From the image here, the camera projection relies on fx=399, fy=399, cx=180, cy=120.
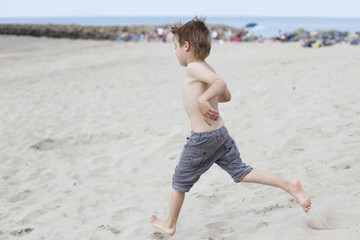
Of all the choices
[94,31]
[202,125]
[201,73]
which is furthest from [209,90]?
[94,31]

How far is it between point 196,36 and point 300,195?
3.67 ft

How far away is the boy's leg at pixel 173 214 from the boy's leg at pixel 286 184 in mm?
416

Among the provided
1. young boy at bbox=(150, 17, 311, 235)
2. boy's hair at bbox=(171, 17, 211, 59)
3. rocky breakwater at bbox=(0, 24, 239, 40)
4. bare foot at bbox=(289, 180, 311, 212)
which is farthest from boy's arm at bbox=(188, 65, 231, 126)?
rocky breakwater at bbox=(0, 24, 239, 40)

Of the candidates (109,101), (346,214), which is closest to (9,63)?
(109,101)

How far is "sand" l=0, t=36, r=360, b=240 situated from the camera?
2727mm

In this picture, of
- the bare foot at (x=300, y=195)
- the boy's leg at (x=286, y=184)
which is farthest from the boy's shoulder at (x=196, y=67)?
the bare foot at (x=300, y=195)

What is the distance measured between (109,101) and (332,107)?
399cm

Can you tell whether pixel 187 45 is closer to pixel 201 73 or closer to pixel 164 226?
pixel 201 73

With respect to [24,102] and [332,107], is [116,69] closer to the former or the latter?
[24,102]

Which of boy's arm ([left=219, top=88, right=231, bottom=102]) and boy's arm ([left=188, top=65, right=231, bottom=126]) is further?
boy's arm ([left=219, top=88, right=231, bottom=102])

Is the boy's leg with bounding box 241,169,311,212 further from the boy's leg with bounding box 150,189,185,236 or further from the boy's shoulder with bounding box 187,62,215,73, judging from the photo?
the boy's shoulder with bounding box 187,62,215,73

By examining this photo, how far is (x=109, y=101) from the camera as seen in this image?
7434 mm

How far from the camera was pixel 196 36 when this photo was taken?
229 cm

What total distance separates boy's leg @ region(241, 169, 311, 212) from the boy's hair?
0.79m
